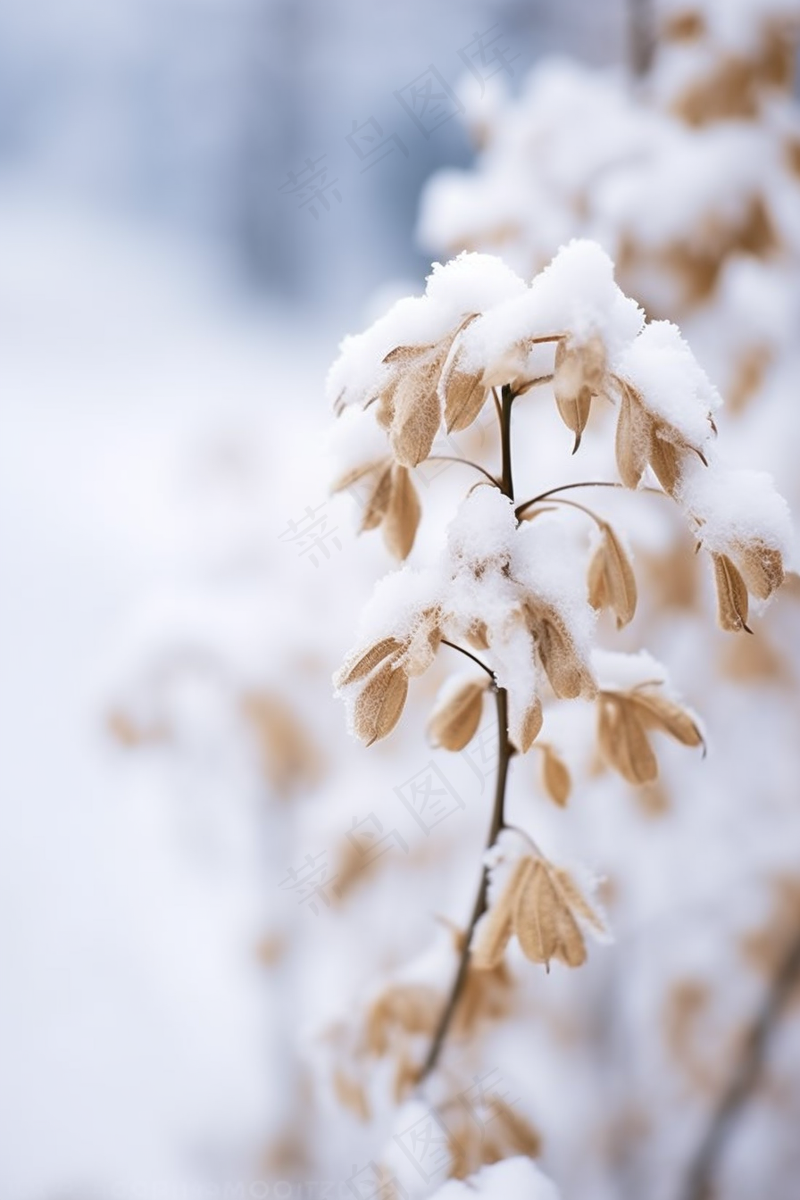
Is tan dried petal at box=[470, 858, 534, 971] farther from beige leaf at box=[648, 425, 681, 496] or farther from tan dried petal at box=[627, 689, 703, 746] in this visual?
beige leaf at box=[648, 425, 681, 496]

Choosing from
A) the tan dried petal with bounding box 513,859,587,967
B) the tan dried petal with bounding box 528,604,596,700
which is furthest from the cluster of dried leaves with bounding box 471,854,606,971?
the tan dried petal with bounding box 528,604,596,700

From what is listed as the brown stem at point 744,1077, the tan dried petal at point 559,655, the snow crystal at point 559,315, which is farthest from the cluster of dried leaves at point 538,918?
the brown stem at point 744,1077

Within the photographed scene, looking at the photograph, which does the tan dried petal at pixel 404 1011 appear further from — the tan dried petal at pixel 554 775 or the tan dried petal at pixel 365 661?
the tan dried petal at pixel 365 661

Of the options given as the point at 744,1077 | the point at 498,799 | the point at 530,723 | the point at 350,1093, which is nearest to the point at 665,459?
the point at 530,723

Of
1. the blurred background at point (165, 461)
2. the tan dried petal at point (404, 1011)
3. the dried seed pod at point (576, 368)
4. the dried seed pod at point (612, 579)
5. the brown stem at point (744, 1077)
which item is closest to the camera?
the dried seed pod at point (576, 368)

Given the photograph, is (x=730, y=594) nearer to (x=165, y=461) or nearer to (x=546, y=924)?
(x=546, y=924)
